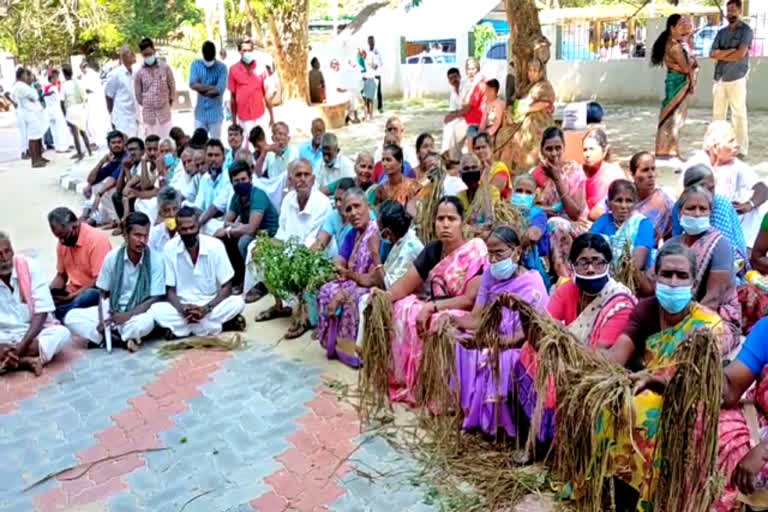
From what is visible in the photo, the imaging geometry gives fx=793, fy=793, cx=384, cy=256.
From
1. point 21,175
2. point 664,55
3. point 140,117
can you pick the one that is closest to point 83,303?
point 140,117

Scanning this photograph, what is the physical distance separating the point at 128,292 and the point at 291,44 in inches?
393

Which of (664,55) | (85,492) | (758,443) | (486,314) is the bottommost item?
(85,492)

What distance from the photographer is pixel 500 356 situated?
3.66 meters

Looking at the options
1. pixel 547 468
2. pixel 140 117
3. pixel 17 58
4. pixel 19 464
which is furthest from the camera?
pixel 17 58

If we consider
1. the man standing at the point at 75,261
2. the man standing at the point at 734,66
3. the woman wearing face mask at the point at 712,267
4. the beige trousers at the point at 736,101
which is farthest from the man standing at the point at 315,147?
the beige trousers at the point at 736,101

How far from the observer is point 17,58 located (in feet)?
82.5

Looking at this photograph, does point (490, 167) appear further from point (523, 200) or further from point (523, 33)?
point (523, 33)

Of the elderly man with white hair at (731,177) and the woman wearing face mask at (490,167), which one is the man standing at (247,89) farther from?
the elderly man with white hair at (731,177)

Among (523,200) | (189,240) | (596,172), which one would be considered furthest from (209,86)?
(596,172)

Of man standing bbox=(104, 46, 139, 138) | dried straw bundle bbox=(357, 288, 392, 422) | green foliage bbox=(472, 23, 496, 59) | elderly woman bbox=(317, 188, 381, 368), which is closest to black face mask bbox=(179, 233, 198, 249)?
elderly woman bbox=(317, 188, 381, 368)

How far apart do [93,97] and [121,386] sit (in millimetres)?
10547

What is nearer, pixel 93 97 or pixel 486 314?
pixel 486 314

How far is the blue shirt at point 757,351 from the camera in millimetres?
2900

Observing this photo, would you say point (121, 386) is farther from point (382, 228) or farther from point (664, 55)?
point (664, 55)
